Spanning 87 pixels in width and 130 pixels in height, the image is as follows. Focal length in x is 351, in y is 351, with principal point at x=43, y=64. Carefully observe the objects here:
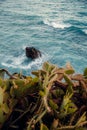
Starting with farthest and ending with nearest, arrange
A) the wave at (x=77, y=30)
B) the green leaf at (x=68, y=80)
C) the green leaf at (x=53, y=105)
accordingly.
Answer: the wave at (x=77, y=30) → the green leaf at (x=68, y=80) → the green leaf at (x=53, y=105)

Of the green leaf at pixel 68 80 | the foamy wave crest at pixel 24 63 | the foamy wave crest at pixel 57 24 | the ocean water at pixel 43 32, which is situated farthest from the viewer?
the foamy wave crest at pixel 57 24

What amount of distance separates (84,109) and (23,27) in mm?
38649

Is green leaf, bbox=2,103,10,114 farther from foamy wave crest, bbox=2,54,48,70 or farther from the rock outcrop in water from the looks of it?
the rock outcrop in water

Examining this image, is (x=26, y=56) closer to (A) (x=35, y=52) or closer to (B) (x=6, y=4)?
(A) (x=35, y=52)

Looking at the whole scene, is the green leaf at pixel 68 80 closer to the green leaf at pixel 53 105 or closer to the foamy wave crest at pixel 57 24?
the green leaf at pixel 53 105

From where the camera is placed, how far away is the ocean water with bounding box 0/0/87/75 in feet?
97.7

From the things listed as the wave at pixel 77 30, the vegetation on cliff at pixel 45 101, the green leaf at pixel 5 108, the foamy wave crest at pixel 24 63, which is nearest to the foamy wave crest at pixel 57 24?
the wave at pixel 77 30

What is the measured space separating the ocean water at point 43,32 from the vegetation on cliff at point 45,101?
24805 mm

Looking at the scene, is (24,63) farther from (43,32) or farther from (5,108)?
(5,108)

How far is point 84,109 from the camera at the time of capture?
6.40 feet

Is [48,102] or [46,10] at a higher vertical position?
[48,102]

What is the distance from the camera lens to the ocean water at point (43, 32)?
29.8 metres

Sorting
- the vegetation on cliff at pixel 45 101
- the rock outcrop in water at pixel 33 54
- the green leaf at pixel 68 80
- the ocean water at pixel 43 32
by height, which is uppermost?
the green leaf at pixel 68 80

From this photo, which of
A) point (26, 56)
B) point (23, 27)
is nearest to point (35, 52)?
point (26, 56)
